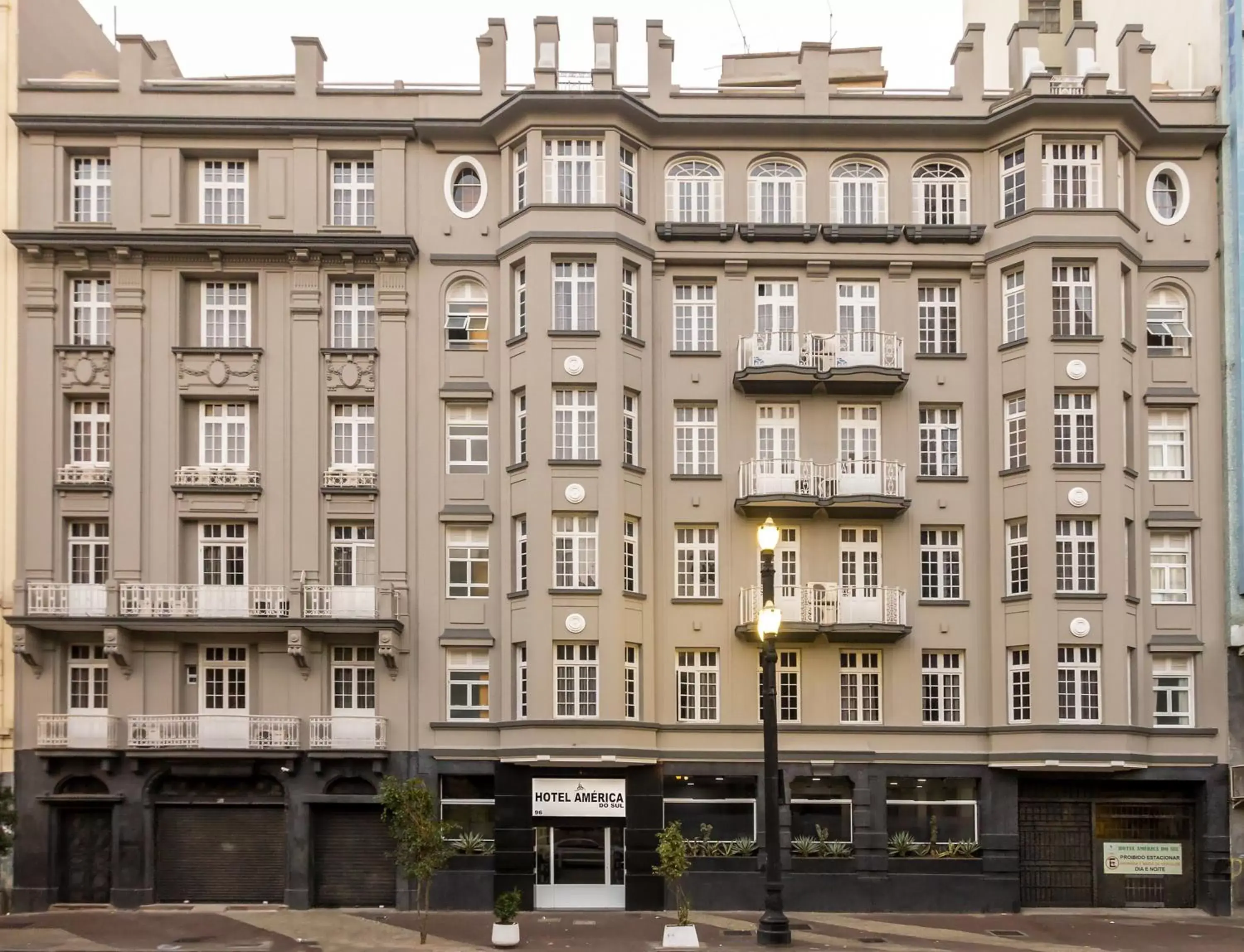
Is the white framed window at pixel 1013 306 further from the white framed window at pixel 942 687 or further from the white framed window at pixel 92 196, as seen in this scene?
the white framed window at pixel 92 196

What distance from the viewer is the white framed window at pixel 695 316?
37.5 meters

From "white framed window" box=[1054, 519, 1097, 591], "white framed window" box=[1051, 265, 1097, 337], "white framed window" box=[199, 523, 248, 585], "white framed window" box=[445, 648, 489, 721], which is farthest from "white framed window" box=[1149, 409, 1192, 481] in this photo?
"white framed window" box=[199, 523, 248, 585]

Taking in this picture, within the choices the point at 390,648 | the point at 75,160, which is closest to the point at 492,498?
the point at 390,648

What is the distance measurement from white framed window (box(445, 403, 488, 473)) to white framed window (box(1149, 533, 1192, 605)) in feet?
57.2

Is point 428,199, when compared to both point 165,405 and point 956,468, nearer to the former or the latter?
point 165,405

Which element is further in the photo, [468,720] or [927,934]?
[468,720]

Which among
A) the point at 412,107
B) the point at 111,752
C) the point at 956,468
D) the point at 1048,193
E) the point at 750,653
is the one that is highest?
the point at 412,107

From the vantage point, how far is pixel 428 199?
37.5 metres

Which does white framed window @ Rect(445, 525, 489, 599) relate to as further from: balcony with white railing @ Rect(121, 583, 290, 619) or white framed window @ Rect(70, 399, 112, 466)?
white framed window @ Rect(70, 399, 112, 466)

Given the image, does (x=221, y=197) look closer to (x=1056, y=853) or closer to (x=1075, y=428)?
(x=1075, y=428)

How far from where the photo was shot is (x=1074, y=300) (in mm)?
36219

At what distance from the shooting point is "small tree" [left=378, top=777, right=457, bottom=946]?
30469mm

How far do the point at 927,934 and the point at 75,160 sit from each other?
1127 inches

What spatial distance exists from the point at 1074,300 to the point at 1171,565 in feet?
23.9
